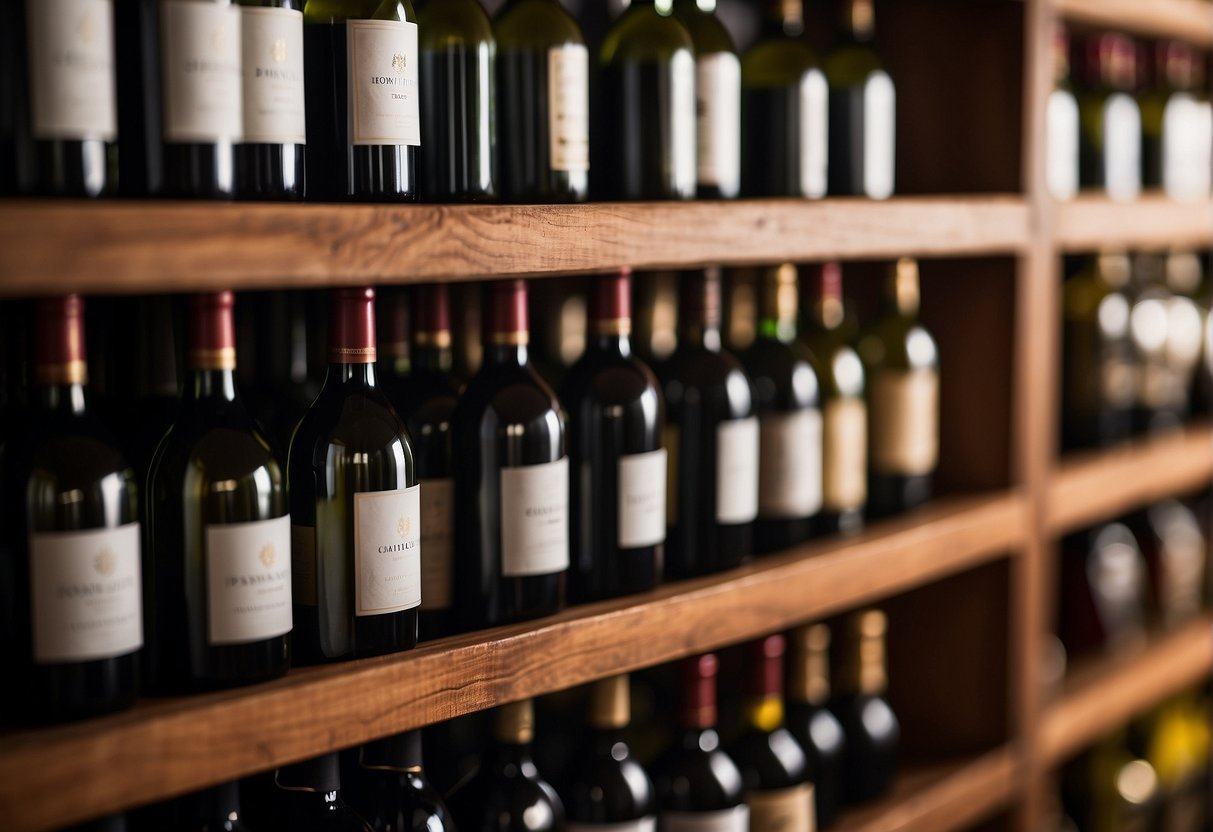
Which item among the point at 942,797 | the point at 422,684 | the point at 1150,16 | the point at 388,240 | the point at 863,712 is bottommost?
the point at 942,797

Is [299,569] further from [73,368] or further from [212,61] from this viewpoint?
[212,61]

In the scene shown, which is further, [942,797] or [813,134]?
[942,797]

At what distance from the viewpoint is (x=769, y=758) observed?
1.38m

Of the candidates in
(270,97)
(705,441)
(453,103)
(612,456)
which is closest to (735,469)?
(705,441)

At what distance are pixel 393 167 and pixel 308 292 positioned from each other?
0.29m

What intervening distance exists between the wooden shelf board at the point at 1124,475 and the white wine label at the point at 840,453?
1.34 feet

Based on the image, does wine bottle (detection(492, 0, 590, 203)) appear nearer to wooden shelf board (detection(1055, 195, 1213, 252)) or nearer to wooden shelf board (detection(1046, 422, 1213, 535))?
wooden shelf board (detection(1055, 195, 1213, 252))

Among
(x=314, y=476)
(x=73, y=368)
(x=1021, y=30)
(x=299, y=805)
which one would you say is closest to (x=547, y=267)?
(x=314, y=476)


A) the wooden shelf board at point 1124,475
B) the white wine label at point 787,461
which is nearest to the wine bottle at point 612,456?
the white wine label at point 787,461

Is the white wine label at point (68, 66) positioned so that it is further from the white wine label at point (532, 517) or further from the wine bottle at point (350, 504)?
the white wine label at point (532, 517)

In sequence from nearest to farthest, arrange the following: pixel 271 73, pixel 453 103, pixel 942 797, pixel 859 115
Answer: pixel 271 73 < pixel 453 103 < pixel 859 115 < pixel 942 797

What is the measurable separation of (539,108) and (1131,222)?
111 cm

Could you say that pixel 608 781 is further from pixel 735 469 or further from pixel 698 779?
pixel 735 469

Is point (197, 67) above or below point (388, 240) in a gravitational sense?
above
